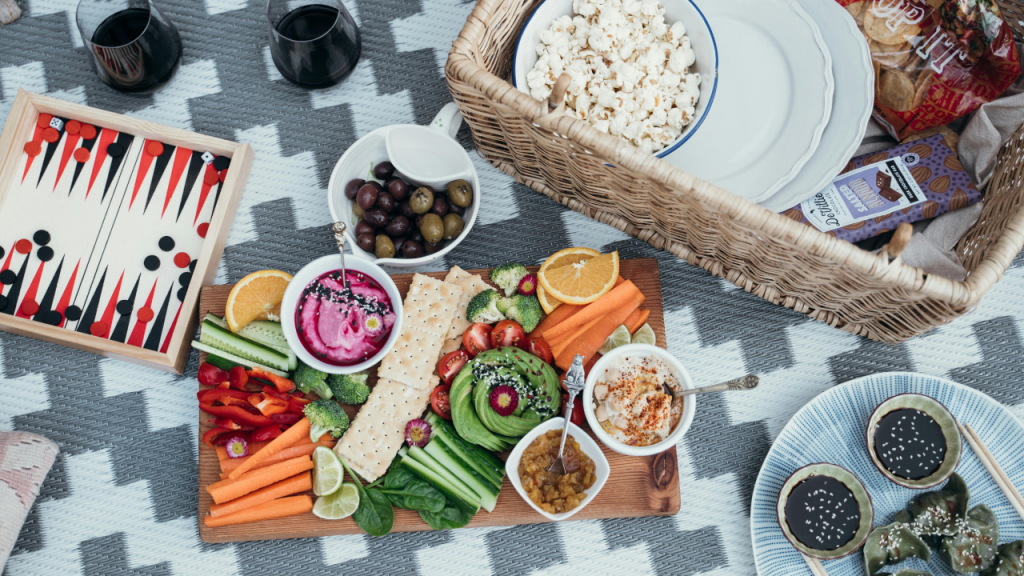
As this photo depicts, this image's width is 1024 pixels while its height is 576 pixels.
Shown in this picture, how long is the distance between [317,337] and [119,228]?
716 mm

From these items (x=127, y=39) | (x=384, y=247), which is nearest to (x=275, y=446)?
(x=384, y=247)

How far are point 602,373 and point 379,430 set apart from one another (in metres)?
0.58

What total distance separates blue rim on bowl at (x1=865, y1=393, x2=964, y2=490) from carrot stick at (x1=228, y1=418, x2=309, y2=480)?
142 cm

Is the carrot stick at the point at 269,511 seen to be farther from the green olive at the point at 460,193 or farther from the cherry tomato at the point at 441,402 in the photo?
the green olive at the point at 460,193

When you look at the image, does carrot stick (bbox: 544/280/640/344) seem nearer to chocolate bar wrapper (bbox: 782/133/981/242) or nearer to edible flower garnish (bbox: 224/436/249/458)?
chocolate bar wrapper (bbox: 782/133/981/242)

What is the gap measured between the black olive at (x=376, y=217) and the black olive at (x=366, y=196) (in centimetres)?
2

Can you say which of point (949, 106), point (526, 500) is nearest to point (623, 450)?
point (526, 500)

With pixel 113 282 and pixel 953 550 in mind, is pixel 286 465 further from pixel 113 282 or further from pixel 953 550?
pixel 953 550

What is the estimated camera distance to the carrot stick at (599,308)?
1657 millimetres

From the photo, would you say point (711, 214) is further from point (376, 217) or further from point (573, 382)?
point (376, 217)

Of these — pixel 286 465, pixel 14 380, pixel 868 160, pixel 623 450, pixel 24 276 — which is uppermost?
pixel 868 160

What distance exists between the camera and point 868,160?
169 cm

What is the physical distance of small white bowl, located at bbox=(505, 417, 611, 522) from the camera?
155 cm

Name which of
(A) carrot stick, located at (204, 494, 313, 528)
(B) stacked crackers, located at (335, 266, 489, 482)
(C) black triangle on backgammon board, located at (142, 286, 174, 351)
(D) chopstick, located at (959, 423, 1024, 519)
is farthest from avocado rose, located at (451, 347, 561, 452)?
(D) chopstick, located at (959, 423, 1024, 519)
